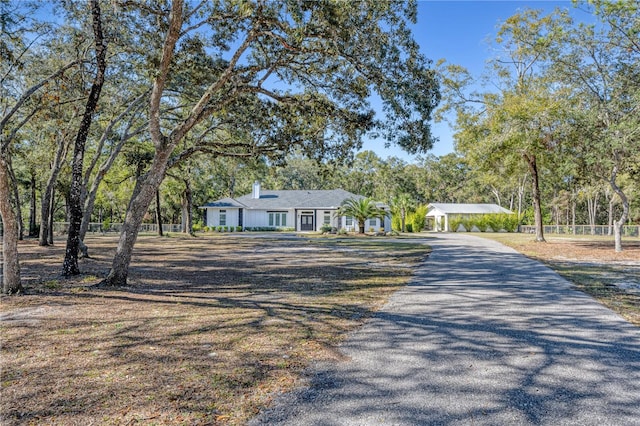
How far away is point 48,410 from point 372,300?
200 inches

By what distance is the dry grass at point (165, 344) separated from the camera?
9.80ft

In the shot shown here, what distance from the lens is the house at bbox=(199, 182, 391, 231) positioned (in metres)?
40.7

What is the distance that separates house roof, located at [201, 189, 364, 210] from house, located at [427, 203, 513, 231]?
1182 cm

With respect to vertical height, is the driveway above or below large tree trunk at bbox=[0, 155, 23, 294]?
below

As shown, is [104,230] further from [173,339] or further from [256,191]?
[173,339]

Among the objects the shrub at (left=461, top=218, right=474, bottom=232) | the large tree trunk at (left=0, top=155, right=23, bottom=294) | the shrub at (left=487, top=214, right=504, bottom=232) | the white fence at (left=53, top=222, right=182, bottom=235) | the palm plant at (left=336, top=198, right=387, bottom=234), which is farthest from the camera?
the shrub at (left=461, top=218, right=474, bottom=232)

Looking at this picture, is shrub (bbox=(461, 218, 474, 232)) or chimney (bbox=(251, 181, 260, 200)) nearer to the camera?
chimney (bbox=(251, 181, 260, 200))

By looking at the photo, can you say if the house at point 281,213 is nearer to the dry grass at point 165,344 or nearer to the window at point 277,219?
the window at point 277,219

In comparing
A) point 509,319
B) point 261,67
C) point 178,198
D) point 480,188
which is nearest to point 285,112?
point 261,67

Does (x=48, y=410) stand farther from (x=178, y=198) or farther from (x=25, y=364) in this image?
(x=178, y=198)

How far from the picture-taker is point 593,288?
27.9ft

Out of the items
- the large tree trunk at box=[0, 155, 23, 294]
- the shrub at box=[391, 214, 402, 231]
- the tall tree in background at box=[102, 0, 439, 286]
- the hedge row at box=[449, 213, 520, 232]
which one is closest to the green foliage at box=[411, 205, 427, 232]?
the shrub at box=[391, 214, 402, 231]

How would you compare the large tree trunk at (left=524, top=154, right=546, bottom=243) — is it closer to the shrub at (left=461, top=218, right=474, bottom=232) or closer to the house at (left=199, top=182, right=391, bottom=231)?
the house at (left=199, top=182, right=391, bottom=231)

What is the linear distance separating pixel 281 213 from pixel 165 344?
3769cm
